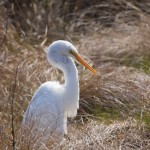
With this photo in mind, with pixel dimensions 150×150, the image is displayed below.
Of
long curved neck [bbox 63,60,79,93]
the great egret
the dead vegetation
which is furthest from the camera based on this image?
long curved neck [bbox 63,60,79,93]

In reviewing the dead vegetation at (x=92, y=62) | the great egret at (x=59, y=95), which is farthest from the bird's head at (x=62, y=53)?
the dead vegetation at (x=92, y=62)

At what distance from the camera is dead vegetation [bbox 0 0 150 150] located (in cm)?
516

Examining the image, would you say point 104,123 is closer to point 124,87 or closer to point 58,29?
point 124,87

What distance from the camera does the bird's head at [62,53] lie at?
5750 mm

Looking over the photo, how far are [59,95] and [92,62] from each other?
Answer: 5.86 feet

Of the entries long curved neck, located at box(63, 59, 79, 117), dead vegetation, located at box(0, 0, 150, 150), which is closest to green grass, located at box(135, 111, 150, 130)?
dead vegetation, located at box(0, 0, 150, 150)

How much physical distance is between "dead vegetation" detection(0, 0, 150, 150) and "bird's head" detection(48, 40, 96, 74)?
0.42m

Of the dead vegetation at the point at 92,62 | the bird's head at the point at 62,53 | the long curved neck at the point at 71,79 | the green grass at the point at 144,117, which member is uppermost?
the bird's head at the point at 62,53

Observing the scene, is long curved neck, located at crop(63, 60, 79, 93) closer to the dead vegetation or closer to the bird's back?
the bird's back

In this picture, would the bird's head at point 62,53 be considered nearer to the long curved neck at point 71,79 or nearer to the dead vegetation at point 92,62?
the long curved neck at point 71,79

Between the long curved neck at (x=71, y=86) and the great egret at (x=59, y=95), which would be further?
the long curved neck at (x=71, y=86)

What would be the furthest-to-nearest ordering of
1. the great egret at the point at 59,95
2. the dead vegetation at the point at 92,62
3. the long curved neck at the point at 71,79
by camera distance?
the long curved neck at the point at 71,79, the great egret at the point at 59,95, the dead vegetation at the point at 92,62

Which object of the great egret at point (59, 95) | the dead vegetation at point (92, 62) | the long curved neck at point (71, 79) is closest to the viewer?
the dead vegetation at point (92, 62)

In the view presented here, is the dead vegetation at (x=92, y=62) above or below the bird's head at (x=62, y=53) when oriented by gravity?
below
